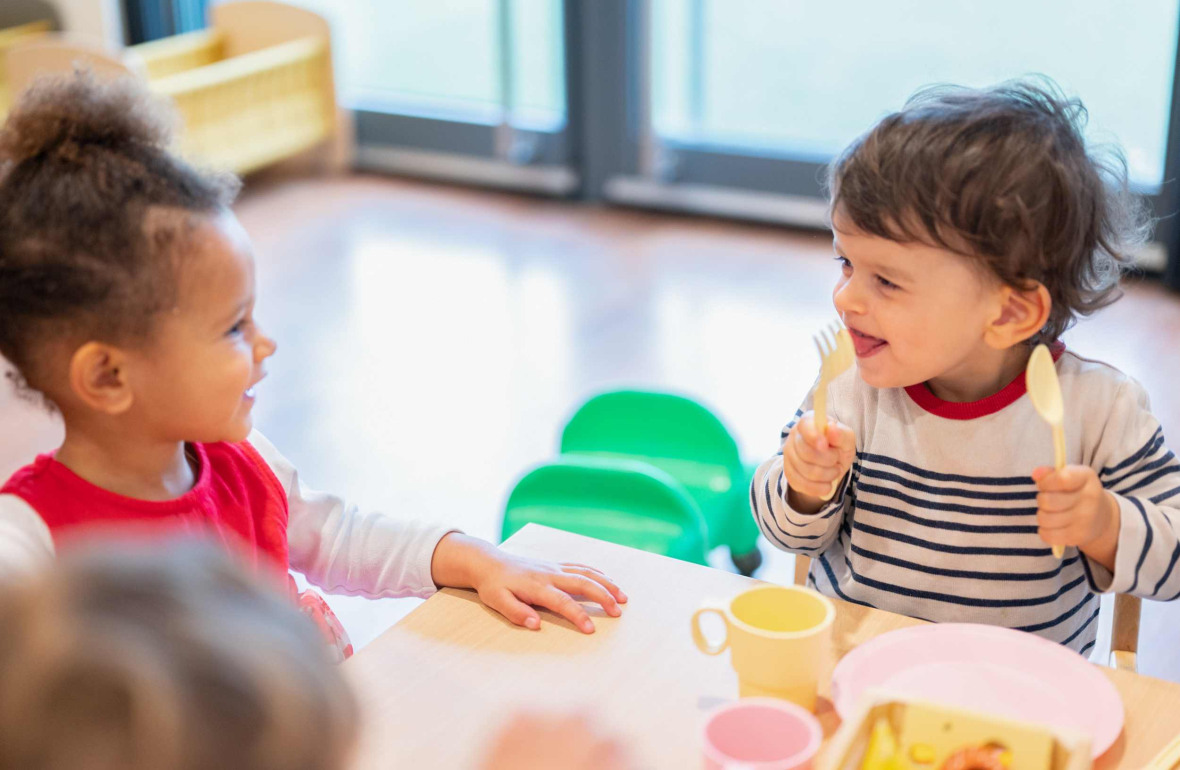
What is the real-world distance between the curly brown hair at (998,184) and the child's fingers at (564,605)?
0.37 metres

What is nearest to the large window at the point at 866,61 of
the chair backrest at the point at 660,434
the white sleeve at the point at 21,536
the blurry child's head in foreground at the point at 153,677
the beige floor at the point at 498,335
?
the beige floor at the point at 498,335

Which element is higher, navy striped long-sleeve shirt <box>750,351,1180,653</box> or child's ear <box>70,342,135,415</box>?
child's ear <box>70,342,135,415</box>

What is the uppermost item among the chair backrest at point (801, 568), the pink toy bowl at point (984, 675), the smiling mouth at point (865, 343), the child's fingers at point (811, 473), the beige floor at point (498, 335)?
the smiling mouth at point (865, 343)

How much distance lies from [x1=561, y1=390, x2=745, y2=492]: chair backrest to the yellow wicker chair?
6.66 feet

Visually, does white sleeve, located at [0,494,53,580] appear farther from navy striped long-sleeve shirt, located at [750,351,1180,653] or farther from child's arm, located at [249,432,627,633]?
navy striped long-sleeve shirt, located at [750,351,1180,653]

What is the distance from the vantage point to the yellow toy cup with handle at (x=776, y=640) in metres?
0.74

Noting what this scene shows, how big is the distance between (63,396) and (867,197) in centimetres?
62

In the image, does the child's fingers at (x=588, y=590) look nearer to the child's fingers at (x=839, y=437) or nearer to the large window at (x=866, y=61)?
the child's fingers at (x=839, y=437)

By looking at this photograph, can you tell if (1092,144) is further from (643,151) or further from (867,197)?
(643,151)

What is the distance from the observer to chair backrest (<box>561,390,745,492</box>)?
1.75m

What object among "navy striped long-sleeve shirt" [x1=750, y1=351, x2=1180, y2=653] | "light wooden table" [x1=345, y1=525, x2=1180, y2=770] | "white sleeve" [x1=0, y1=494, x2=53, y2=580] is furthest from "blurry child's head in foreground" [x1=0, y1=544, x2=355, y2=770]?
"navy striped long-sleeve shirt" [x1=750, y1=351, x2=1180, y2=653]

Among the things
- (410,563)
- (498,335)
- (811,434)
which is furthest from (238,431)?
(498,335)

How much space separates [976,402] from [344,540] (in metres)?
0.54

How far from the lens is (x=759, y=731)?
27.5 inches
